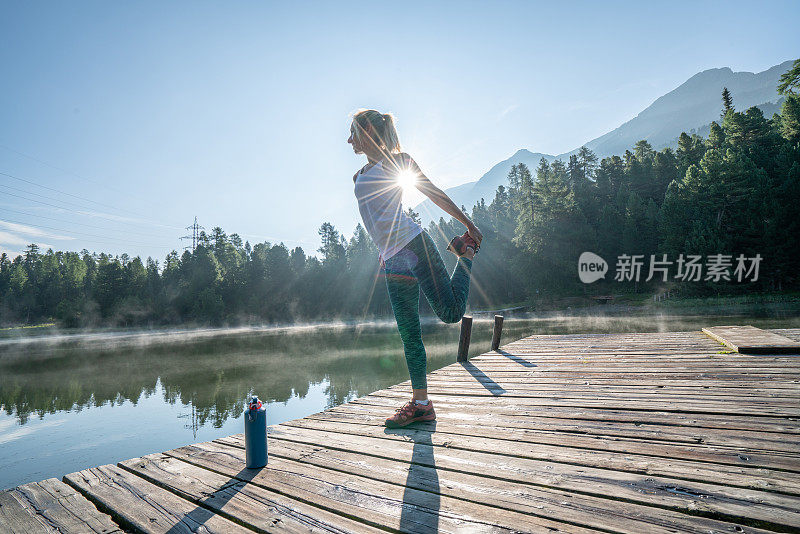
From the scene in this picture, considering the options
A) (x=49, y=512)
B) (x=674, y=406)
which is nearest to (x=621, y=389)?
(x=674, y=406)

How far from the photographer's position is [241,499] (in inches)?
65.7

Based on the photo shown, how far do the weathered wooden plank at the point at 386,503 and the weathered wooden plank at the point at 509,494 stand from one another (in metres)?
0.06

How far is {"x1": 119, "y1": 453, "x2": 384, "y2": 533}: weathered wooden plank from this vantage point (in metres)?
1.41

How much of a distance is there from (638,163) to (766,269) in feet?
60.9

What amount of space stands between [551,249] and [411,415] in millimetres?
43529

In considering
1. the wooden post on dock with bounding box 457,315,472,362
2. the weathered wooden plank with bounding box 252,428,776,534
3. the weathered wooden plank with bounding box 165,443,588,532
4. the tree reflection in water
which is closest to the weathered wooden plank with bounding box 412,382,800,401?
the wooden post on dock with bounding box 457,315,472,362

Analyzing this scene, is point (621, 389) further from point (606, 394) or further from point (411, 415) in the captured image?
point (411, 415)

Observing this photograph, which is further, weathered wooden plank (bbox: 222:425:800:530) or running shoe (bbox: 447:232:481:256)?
running shoe (bbox: 447:232:481:256)

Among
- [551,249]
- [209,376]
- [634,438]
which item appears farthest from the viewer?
[551,249]

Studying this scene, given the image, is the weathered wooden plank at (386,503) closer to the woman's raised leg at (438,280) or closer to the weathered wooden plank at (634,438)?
the weathered wooden plank at (634,438)

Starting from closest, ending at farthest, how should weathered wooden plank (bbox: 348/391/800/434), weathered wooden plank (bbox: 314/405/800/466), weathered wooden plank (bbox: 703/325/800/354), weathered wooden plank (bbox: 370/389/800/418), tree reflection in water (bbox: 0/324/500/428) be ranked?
weathered wooden plank (bbox: 314/405/800/466) → weathered wooden plank (bbox: 348/391/800/434) → weathered wooden plank (bbox: 370/389/800/418) → weathered wooden plank (bbox: 703/325/800/354) → tree reflection in water (bbox: 0/324/500/428)

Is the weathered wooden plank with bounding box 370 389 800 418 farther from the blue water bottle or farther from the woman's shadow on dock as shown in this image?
the blue water bottle

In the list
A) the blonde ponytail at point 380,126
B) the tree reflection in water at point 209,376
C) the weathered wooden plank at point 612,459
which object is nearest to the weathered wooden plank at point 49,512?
the weathered wooden plank at point 612,459

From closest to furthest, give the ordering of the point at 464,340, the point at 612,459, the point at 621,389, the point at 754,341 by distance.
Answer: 1. the point at 612,459
2. the point at 621,389
3. the point at 754,341
4. the point at 464,340
